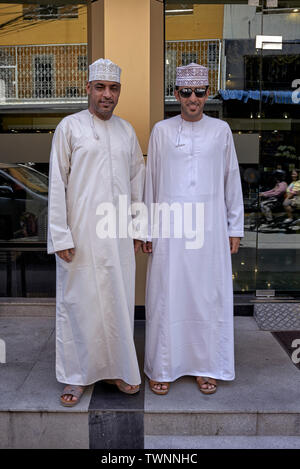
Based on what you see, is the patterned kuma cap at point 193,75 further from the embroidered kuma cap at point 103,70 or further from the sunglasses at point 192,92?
the embroidered kuma cap at point 103,70

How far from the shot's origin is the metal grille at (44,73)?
4859mm

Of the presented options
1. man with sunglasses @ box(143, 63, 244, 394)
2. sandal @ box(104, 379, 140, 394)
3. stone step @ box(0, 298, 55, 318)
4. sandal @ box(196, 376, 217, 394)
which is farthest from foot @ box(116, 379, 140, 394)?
stone step @ box(0, 298, 55, 318)

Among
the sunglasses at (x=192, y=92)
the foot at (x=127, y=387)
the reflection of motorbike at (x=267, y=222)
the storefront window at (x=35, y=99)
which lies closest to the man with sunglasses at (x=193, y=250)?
the sunglasses at (x=192, y=92)

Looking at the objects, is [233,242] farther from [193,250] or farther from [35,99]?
[35,99]

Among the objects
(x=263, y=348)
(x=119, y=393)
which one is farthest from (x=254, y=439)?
(x=263, y=348)

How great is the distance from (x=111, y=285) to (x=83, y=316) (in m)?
0.24

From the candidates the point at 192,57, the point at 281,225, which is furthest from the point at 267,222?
the point at 192,57

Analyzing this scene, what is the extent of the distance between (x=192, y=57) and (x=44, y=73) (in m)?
1.46

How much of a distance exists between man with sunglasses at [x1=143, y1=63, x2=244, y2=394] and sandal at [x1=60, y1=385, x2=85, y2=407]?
1.45 ft

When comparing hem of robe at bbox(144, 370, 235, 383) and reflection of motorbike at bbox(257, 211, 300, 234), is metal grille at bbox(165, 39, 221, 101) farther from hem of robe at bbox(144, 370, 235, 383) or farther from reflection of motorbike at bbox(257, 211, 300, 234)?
hem of robe at bbox(144, 370, 235, 383)

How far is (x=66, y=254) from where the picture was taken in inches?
112

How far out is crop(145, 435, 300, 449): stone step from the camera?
2678 mm

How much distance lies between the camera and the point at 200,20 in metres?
4.60

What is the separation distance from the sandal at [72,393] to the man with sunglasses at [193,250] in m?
0.44
